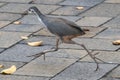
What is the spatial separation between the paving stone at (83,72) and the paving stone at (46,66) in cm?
10

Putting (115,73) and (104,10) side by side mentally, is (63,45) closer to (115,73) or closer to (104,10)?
(115,73)

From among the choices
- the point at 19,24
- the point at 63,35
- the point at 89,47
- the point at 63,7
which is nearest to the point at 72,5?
the point at 63,7

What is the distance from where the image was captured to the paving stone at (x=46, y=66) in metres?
6.84

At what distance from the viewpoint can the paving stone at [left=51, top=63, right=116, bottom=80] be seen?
665cm

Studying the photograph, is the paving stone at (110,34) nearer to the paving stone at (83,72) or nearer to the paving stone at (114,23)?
the paving stone at (114,23)

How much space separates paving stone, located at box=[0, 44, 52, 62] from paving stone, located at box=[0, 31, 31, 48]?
149 millimetres

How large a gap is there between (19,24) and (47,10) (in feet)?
2.22

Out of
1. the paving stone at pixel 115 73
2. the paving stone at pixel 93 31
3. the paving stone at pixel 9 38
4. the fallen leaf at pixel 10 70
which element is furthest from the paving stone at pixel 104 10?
the fallen leaf at pixel 10 70

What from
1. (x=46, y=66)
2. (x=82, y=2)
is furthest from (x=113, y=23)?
(x=46, y=66)

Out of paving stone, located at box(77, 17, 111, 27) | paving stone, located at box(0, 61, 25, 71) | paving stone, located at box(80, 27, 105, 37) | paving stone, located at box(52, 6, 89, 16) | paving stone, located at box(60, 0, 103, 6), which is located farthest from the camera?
paving stone, located at box(60, 0, 103, 6)

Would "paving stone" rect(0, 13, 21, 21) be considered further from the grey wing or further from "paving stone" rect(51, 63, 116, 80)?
the grey wing

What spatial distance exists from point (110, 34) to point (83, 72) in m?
1.38

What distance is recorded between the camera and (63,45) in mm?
7727

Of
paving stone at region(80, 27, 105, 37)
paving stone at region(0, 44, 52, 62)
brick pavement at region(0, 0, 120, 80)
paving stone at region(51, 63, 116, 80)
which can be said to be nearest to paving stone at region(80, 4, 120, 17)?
brick pavement at region(0, 0, 120, 80)
